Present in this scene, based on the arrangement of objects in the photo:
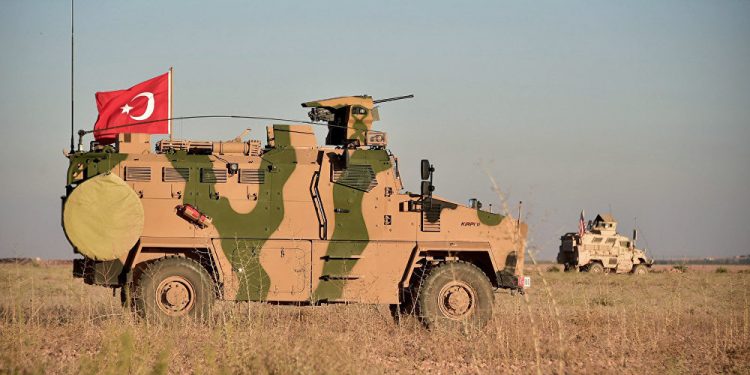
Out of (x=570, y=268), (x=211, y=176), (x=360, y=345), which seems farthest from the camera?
(x=570, y=268)

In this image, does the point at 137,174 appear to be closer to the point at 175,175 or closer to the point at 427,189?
the point at 175,175

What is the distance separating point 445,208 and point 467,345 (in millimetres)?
2737

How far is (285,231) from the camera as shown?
14289 mm

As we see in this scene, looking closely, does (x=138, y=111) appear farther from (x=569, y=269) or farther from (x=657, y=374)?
(x=569, y=269)

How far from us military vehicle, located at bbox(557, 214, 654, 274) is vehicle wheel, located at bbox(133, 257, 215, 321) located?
32579 millimetres

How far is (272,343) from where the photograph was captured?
10062mm

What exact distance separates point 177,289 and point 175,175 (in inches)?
62.8

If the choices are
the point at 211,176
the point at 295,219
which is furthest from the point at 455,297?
the point at 211,176

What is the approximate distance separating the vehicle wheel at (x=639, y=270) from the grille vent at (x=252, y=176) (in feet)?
107

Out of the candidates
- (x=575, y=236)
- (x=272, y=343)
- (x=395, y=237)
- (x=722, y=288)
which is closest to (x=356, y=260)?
(x=395, y=237)

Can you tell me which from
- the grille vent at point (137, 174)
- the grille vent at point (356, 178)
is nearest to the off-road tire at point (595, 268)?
the grille vent at point (356, 178)

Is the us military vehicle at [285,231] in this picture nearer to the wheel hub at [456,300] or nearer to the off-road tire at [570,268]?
the wheel hub at [456,300]

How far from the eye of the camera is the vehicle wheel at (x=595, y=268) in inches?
1763

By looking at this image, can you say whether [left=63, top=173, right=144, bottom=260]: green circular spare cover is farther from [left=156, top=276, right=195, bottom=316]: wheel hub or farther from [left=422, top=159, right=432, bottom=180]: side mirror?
[left=422, top=159, right=432, bottom=180]: side mirror
